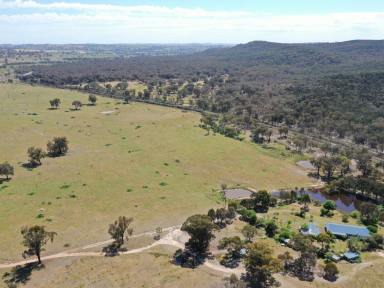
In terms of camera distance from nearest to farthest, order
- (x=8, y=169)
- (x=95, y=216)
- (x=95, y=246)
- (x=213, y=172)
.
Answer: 1. (x=95, y=246)
2. (x=95, y=216)
3. (x=8, y=169)
4. (x=213, y=172)

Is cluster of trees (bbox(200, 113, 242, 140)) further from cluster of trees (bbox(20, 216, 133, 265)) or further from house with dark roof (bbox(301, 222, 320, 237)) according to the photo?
cluster of trees (bbox(20, 216, 133, 265))

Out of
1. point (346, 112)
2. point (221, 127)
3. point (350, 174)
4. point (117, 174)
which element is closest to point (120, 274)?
point (117, 174)

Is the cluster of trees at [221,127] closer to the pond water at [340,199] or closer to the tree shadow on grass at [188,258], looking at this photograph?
the pond water at [340,199]

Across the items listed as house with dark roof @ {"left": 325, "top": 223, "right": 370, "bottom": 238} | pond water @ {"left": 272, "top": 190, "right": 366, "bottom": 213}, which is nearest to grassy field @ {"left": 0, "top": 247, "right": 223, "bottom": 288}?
house with dark roof @ {"left": 325, "top": 223, "right": 370, "bottom": 238}

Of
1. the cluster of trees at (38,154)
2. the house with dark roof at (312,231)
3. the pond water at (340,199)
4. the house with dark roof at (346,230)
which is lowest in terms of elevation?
the pond water at (340,199)

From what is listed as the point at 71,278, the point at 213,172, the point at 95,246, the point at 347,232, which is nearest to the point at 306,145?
the point at 213,172

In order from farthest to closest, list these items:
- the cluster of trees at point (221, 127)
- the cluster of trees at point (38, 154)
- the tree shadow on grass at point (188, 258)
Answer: the cluster of trees at point (221, 127) < the cluster of trees at point (38, 154) < the tree shadow on grass at point (188, 258)

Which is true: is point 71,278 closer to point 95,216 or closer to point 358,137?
point 95,216

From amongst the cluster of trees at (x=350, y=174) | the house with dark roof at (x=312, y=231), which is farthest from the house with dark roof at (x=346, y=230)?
the cluster of trees at (x=350, y=174)
